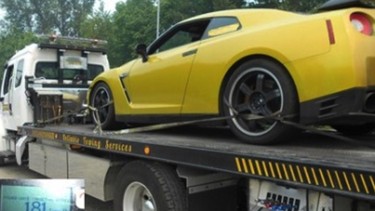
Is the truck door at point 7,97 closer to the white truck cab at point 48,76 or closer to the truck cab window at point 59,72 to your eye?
the white truck cab at point 48,76

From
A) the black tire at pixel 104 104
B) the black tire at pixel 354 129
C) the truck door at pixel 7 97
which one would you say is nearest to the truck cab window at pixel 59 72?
the truck door at pixel 7 97

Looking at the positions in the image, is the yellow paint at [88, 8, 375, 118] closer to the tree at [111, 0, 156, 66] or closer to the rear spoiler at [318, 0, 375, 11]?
the rear spoiler at [318, 0, 375, 11]

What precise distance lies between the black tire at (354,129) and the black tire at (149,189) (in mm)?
1635

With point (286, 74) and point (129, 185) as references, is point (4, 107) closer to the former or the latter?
point (129, 185)

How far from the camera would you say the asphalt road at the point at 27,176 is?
648cm

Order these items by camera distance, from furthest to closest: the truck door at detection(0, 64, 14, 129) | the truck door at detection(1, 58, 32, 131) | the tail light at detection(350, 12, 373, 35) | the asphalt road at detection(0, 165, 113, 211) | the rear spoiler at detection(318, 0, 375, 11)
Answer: the truck door at detection(0, 64, 14, 129)
the truck door at detection(1, 58, 32, 131)
the asphalt road at detection(0, 165, 113, 211)
the rear spoiler at detection(318, 0, 375, 11)
the tail light at detection(350, 12, 373, 35)

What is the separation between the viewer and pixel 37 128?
7.36 m

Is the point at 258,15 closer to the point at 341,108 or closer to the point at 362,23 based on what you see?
the point at 362,23

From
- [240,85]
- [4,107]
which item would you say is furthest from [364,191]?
[4,107]

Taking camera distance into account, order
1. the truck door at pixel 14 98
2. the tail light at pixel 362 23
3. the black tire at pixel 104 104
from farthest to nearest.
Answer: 1. the truck door at pixel 14 98
2. the black tire at pixel 104 104
3. the tail light at pixel 362 23

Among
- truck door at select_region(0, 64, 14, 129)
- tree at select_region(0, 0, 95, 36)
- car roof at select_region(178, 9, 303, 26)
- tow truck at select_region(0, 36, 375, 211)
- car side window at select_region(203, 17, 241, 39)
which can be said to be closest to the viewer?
tow truck at select_region(0, 36, 375, 211)

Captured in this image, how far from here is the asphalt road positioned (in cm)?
648

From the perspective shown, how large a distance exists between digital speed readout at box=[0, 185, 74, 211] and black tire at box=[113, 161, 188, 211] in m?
0.93

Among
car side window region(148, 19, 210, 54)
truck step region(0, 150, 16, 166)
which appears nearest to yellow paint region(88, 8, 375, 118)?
car side window region(148, 19, 210, 54)
